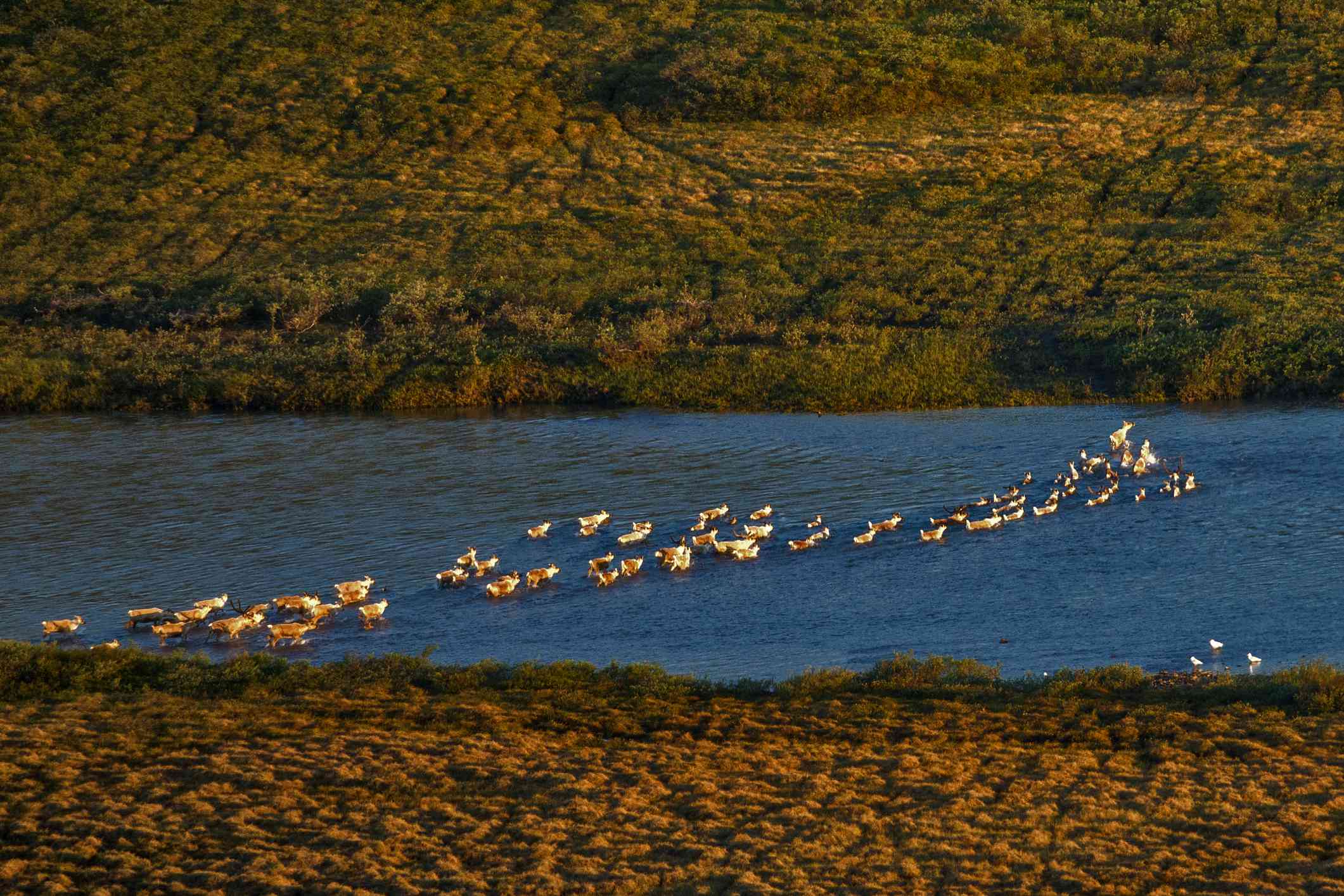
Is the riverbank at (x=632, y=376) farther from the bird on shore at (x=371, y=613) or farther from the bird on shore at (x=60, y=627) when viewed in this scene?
the bird on shore at (x=60, y=627)

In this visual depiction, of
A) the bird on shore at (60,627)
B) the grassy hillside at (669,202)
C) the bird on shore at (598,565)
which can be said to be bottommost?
the bird on shore at (60,627)

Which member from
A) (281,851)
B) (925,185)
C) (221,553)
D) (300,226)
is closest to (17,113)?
(300,226)

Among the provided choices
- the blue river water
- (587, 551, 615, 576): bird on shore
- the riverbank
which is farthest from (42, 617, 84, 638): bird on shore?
the riverbank

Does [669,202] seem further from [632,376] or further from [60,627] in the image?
[60,627]

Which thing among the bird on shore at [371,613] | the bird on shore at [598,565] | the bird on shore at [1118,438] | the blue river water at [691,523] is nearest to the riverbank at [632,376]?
the blue river water at [691,523]

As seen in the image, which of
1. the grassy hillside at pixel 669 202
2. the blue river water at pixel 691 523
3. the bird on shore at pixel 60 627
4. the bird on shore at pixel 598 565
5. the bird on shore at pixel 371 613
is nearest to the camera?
the blue river water at pixel 691 523

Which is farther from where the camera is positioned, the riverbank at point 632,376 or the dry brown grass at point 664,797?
the riverbank at point 632,376

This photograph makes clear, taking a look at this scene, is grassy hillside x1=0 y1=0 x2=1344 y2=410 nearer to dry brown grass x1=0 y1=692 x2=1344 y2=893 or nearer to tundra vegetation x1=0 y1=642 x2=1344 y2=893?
tundra vegetation x1=0 y1=642 x2=1344 y2=893


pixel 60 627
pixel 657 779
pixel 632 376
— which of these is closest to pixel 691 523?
pixel 60 627
